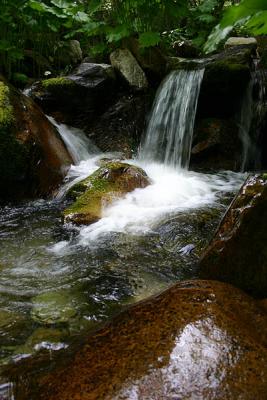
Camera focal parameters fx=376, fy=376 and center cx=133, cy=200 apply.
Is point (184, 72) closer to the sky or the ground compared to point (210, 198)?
closer to the sky

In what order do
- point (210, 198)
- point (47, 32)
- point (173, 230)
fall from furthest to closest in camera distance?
point (47, 32), point (210, 198), point (173, 230)

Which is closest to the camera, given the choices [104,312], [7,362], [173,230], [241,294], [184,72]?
[7,362]

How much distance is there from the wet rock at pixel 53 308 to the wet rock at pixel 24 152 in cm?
319

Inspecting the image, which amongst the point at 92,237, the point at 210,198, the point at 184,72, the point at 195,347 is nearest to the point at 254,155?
the point at 184,72

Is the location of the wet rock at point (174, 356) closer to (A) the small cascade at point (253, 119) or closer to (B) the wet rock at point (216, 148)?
(B) the wet rock at point (216, 148)

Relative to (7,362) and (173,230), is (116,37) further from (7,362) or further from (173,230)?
(7,362)

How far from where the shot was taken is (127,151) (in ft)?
29.1

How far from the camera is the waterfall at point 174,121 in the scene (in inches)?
333

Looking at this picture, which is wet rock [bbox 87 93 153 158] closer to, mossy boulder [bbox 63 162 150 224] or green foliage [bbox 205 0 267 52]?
mossy boulder [bbox 63 162 150 224]

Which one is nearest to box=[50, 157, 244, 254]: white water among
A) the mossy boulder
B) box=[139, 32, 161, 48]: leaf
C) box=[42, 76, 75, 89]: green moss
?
the mossy boulder

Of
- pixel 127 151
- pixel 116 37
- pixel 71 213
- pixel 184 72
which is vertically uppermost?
pixel 116 37

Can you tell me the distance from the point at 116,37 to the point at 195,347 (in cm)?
766

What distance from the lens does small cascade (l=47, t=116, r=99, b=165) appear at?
26.0ft

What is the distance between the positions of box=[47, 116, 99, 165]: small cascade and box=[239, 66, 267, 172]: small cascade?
11.2ft
